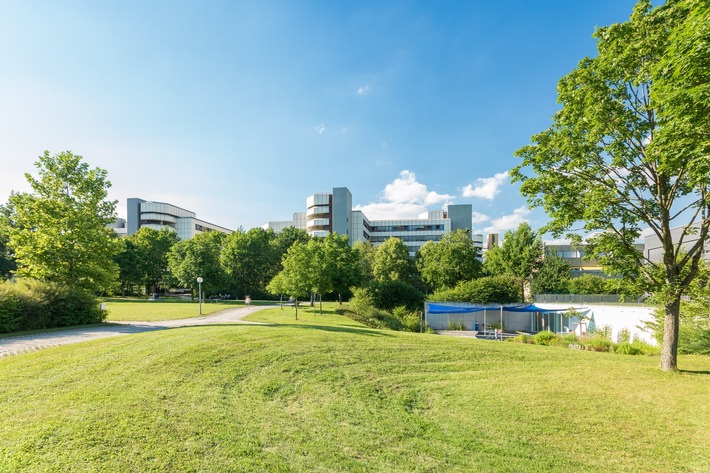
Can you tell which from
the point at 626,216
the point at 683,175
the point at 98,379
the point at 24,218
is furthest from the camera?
the point at 24,218

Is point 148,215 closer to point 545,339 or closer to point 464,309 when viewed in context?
point 464,309

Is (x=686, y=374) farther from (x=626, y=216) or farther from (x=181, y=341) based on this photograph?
(x=181, y=341)

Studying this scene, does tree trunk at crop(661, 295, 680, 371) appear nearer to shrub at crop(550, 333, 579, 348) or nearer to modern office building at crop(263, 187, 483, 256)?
shrub at crop(550, 333, 579, 348)

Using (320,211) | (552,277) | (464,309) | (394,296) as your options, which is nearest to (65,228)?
(464,309)

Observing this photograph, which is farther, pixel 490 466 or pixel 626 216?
pixel 626 216

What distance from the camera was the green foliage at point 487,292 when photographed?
36.2m

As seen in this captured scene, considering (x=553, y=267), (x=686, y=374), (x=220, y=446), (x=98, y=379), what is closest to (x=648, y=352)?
(x=686, y=374)

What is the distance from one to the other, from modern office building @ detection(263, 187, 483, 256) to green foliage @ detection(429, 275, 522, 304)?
38.2 metres

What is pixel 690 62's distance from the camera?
19.0ft

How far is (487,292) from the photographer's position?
1430 inches

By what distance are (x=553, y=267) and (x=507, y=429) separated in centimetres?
4105

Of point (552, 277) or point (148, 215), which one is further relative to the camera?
point (148, 215)

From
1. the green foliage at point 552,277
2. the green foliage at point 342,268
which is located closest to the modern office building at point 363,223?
the green foliage at point 342,268

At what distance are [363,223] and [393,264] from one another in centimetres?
2937
